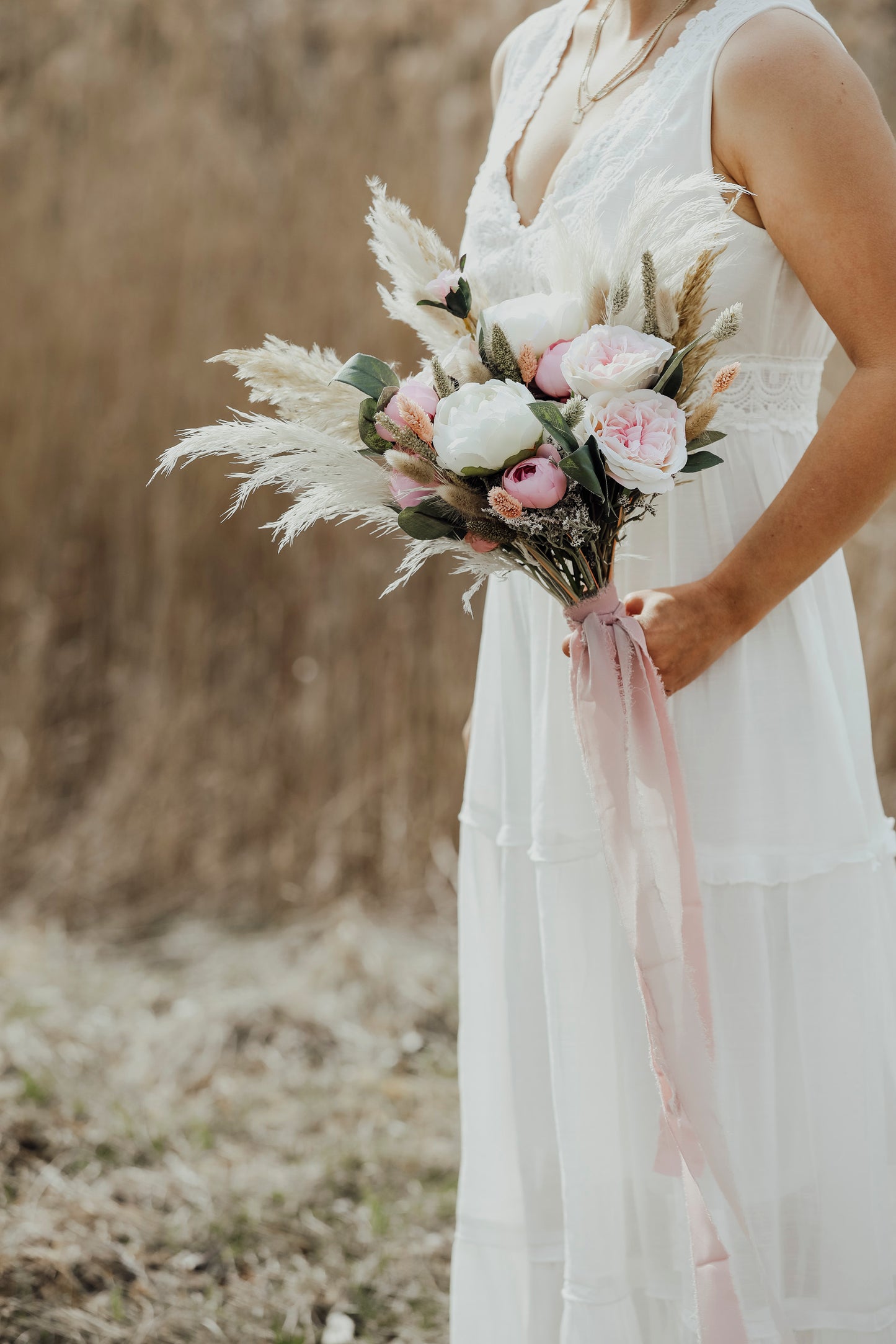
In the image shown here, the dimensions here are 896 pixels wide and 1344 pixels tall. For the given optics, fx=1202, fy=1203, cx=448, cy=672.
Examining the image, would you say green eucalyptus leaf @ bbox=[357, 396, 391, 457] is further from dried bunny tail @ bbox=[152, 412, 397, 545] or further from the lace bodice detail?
the lace bodice detail

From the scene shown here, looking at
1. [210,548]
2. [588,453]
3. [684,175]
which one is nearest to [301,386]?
[588,453]

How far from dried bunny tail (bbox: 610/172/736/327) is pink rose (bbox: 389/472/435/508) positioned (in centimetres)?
22

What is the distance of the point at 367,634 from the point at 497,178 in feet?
6.99

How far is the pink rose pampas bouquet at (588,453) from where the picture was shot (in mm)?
982

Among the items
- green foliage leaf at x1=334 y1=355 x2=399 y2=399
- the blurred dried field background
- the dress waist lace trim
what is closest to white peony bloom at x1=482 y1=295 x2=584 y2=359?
green foliage leaf at x1=334 y1=355 x2=399 y2=399

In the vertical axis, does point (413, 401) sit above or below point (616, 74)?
below

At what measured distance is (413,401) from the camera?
1.04 meters

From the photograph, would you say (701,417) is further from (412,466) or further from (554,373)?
(412,466)

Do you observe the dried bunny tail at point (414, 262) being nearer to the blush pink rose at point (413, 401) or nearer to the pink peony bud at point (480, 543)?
the blush pink rose at point (413, 401)

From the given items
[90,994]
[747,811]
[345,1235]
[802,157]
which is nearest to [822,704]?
[747,811]

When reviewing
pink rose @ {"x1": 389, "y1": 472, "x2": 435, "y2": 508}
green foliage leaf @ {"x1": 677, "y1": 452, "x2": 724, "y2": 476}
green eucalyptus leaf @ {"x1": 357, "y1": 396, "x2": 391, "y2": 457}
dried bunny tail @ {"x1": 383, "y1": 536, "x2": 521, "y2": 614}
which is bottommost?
dried bunny tail @ {"x1": 383, "y1": 536, "x2": 521, "y2": 614}

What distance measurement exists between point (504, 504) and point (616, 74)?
577 mm

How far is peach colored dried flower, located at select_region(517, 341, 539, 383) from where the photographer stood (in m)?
1.03

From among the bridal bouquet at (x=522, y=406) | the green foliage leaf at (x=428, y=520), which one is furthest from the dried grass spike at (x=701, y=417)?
the green foliage leaf at (x=428, y=520)
